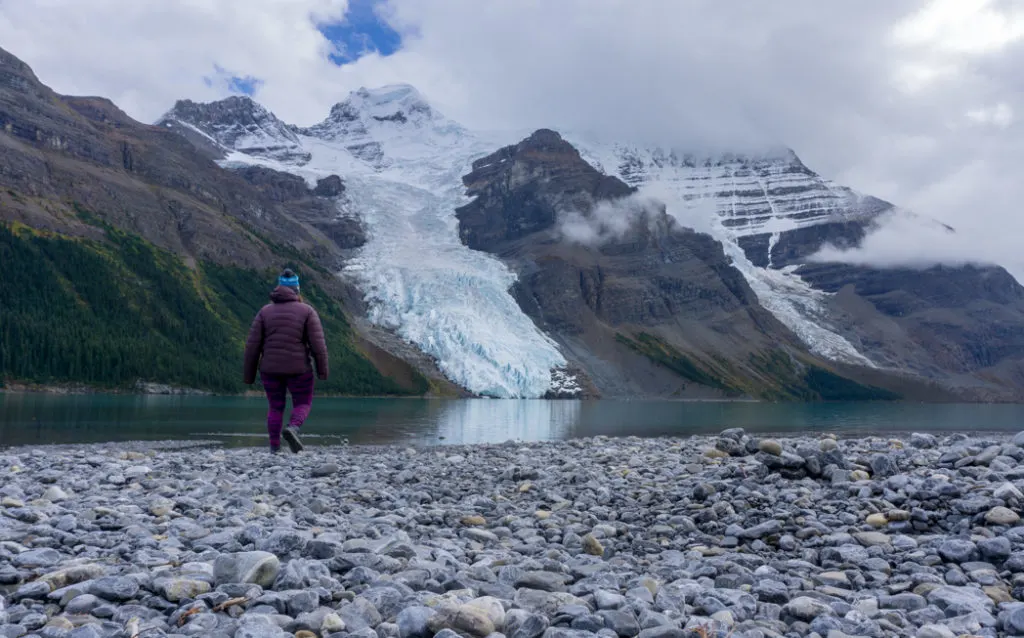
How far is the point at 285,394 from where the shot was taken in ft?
39.0

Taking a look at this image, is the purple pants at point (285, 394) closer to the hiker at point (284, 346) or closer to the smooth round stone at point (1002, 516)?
the hiker at point (284, 346)

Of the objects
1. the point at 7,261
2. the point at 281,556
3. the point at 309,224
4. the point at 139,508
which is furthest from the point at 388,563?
the point at 309,224

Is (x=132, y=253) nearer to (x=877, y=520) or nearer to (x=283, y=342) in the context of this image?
(x=283, y=342)

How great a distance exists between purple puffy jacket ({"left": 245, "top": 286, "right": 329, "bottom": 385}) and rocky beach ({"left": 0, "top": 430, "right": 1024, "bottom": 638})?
1648 mm

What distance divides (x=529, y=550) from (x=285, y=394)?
21.2 feet

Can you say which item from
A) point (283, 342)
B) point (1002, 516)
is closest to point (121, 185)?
point (283, 342)

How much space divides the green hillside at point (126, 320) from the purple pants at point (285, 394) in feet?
245

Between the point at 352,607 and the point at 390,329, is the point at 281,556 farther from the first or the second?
the point at 390,329

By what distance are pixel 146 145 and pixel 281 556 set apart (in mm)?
183053

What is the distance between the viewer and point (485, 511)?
8391mm

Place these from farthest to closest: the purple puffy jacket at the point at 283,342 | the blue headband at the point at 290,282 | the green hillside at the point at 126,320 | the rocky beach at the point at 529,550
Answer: the green hillside at the point at 126,320 < the blue headband at the point at 290,282 < the purple puffy jacket at the point at 283,342 < the rocky beach at the point at 529,550

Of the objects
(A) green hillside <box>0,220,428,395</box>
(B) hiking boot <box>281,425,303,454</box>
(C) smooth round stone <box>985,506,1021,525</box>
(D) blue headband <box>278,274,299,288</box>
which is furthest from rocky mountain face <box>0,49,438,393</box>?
(C) smooth round stone <box>985,506,1021,525</box>

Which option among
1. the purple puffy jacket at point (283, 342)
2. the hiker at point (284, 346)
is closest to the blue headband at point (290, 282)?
the hiker at point (284, 346)

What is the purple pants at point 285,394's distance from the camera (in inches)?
472
